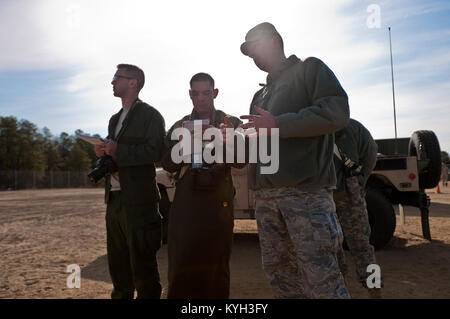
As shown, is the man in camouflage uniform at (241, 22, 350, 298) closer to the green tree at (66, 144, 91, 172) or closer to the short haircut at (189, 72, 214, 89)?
the short haircut at (189, 72, 214, 89)

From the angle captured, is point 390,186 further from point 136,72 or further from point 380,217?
point 136,72

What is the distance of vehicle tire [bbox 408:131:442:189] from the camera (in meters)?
5.71

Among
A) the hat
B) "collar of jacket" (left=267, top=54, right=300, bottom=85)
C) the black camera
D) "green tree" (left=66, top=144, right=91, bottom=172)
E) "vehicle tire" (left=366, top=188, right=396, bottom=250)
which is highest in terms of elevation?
"green tree" (left=66, top=144, right=91, bottom=172)

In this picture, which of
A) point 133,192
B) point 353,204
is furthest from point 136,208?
point 353,204

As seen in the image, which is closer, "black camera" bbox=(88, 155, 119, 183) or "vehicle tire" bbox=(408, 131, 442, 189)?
"black camera" bbox=(88, 155, 119, 183)

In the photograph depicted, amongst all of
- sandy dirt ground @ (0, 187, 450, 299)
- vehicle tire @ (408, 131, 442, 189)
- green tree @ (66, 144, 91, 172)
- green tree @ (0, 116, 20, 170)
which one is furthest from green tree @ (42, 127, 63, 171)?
vehicle tire @ (408, 131, 442, 189)

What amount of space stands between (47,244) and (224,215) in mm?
5544

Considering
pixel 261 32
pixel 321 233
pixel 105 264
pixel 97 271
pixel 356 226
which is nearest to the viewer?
pixel 321 233

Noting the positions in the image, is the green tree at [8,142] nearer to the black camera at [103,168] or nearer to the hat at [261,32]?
the black camera at [103,168]

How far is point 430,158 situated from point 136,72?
17.1 feet

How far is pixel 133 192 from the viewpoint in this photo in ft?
8.11

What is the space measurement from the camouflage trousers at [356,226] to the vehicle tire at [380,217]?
1.70m

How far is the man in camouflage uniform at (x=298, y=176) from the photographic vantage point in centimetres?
159

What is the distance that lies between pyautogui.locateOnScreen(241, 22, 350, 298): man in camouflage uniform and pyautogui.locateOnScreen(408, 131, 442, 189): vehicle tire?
4857mm
